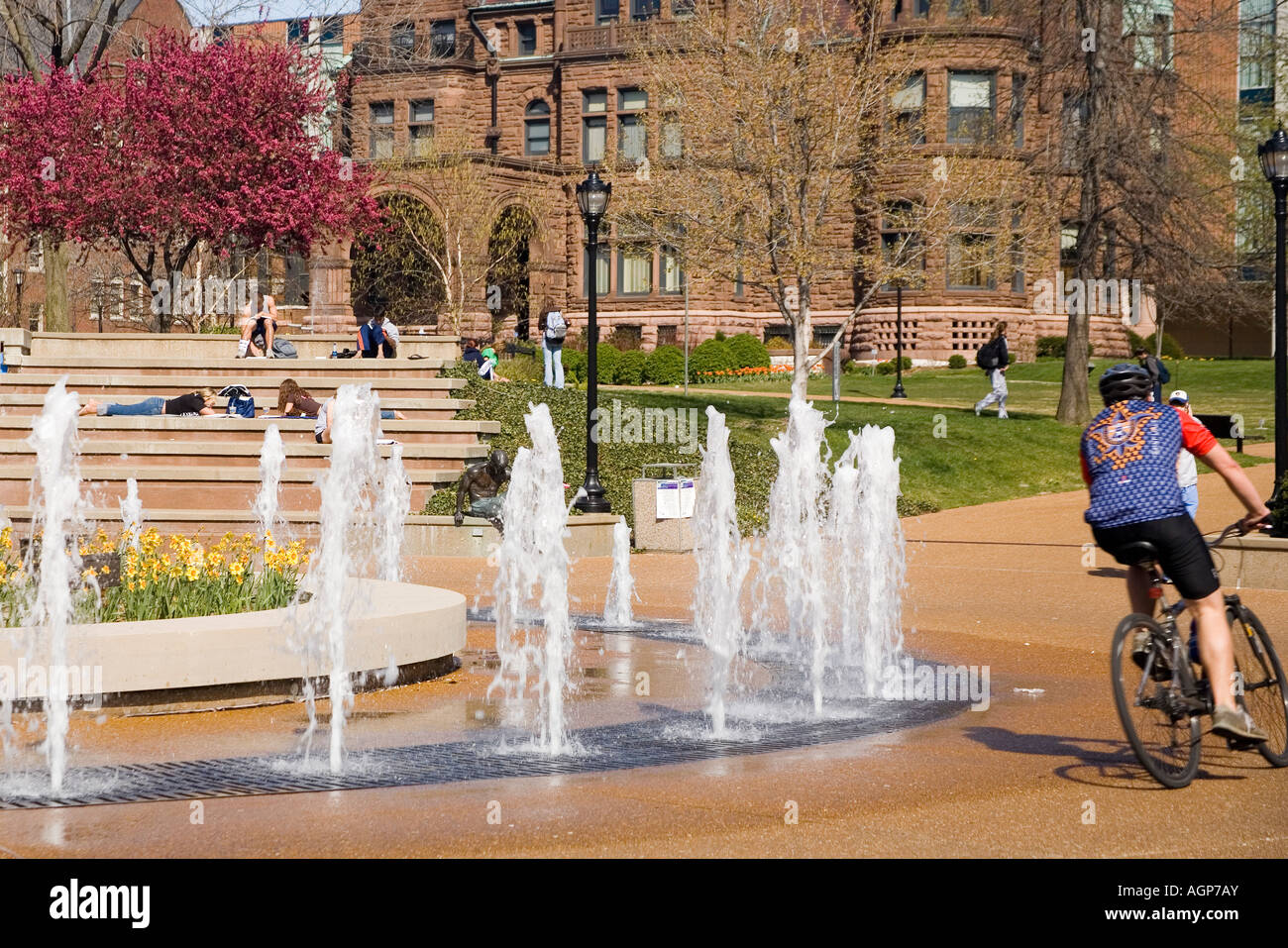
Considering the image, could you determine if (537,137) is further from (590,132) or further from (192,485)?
(192,485)

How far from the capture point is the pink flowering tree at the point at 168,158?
1208 inches

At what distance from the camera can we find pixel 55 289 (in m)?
33.5

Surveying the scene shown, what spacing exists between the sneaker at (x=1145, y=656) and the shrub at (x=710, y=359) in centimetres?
3871

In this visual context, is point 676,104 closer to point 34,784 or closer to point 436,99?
point 34,784

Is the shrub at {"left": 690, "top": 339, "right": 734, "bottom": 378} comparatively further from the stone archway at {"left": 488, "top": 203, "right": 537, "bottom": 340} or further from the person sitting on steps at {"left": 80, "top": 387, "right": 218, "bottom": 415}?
the person sitting on steps at {"left": 80, "top": 387, "right": 218, "bottom": 415}

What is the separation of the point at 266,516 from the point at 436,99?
4155cm

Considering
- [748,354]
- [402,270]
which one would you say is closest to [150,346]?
[748,354]

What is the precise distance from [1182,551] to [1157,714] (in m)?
0.78

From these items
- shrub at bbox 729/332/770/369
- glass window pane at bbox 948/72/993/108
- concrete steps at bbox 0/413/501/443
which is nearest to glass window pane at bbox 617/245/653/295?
shrub at bbox 729/332/770/369

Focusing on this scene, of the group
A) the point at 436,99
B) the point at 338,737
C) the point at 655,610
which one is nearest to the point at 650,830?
the point at 338,737

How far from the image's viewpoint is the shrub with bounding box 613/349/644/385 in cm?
4434

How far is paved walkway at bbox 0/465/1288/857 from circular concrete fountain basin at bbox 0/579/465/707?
0.21 m

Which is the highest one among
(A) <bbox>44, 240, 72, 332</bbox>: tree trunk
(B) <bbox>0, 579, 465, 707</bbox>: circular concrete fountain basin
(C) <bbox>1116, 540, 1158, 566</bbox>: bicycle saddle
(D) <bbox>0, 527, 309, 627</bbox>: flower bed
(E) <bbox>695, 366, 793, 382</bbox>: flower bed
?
(A) <bbox>44, 240, 72, 332</bbox>: tree trunk

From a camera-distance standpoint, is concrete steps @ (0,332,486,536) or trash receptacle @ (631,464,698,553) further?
concrete steps @ (0,332,486,536)
